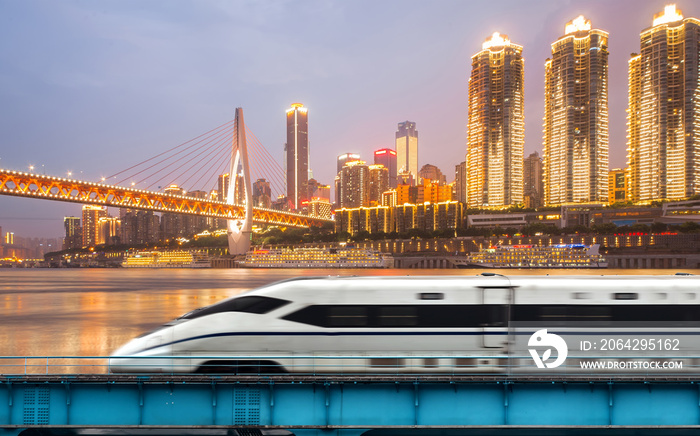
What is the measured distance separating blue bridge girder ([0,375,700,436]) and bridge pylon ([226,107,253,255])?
91690 millimetres

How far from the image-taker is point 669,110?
17975cm

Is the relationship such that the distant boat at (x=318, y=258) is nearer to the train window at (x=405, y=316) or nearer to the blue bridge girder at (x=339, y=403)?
the train window at (x=405, y=316)

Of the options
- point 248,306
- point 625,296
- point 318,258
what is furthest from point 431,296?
point 318,258

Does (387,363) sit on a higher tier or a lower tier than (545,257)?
higher

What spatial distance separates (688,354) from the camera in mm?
9281

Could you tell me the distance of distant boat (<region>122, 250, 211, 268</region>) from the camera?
170700 millimetres

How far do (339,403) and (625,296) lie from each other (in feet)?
18.3

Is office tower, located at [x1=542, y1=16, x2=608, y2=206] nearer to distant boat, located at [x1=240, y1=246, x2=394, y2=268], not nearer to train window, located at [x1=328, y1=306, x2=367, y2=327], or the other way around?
distant boat, located at [x1=240, y1=246, x2=394, y2=268]

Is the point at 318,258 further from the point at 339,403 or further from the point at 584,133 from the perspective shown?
the point at 339,403

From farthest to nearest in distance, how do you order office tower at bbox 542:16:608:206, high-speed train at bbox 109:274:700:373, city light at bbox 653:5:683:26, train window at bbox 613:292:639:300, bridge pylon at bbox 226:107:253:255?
office tower at bbox 542:16:608:206
city light at bbox 653:5:683:26
bridge pylon at bbox 226:107:253:255
train window at bbox 613:292:639:300
high-speed train at bbox 109:274:700:373

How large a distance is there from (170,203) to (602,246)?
11203 centimetres

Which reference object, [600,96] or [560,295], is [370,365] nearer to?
[560,295]

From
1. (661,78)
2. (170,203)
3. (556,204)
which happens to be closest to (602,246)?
(556,204)

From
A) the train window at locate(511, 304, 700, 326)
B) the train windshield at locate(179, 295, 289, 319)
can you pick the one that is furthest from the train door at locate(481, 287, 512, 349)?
the train windshield at locate(179, 295, 289, 319)
